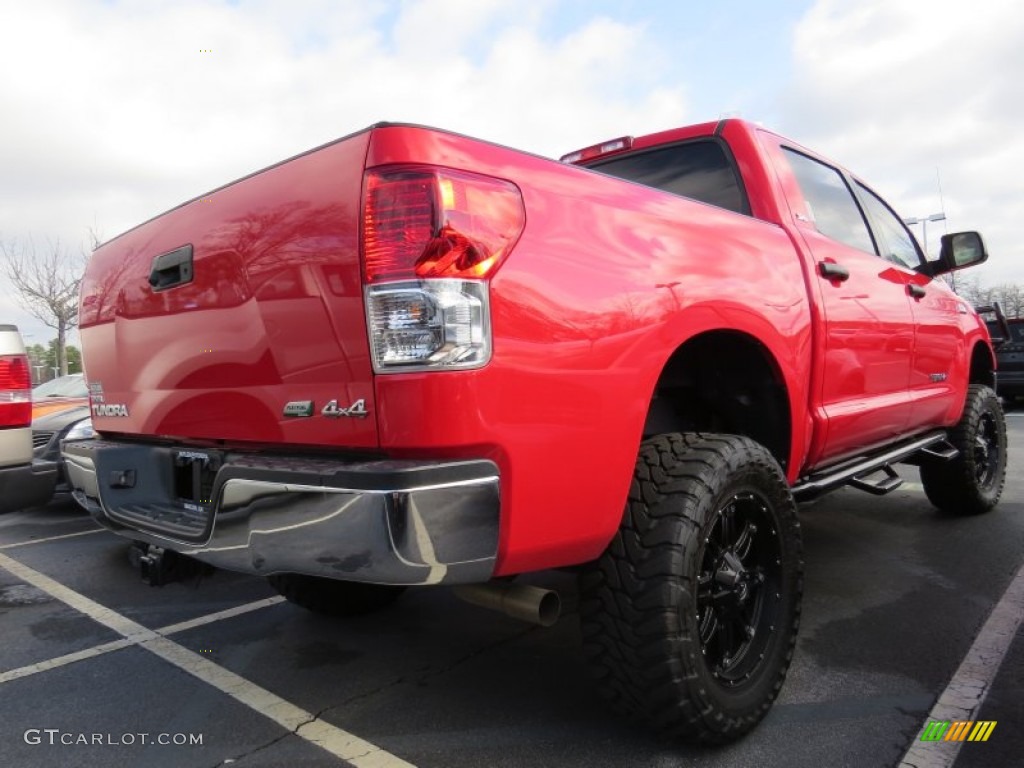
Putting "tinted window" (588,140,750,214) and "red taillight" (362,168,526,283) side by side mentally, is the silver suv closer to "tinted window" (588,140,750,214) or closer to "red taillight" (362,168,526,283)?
"red taillight" (362,168,526,283)

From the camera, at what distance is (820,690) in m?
2.58

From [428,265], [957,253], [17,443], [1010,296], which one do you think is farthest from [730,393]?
[1010,296]

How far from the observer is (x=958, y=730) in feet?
7.45

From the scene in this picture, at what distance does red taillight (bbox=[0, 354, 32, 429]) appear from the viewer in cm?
332

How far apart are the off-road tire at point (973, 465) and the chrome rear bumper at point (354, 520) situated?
4.12 metres

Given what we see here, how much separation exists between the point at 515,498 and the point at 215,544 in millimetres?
833

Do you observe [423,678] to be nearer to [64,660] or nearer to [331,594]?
[331,594]

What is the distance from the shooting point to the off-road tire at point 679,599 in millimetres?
1965

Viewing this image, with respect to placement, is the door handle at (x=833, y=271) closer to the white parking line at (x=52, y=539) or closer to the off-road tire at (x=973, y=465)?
the off-road tire at (x=973, y=465)

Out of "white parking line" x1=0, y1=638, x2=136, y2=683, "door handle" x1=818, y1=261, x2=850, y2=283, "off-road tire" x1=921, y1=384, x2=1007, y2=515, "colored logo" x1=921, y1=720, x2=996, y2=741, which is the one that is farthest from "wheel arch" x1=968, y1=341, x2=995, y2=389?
"white parking line" x1=0, y1=638, x2=136, y2=683

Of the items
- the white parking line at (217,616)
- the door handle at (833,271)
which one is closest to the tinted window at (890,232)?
the door handle at (833,271)

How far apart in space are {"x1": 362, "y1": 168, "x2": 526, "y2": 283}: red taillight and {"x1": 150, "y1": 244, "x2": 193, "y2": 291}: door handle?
0.77m

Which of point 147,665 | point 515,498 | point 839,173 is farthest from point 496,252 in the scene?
point 839,173

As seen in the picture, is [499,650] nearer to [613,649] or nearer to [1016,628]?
[613,649]
